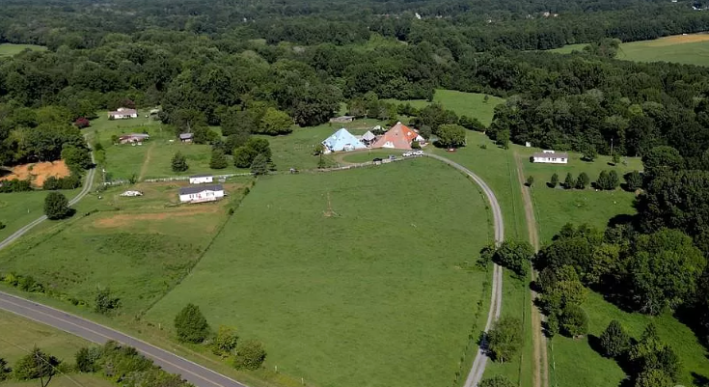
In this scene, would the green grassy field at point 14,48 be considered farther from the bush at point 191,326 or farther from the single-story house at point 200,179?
the bush at point 191,326

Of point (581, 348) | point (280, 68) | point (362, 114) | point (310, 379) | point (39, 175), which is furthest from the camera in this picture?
point (280, 68)

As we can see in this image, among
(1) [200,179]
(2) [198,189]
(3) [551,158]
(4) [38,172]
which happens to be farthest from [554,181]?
(4) [38,172]

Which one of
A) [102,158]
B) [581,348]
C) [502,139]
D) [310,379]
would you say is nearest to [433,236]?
[581,348]

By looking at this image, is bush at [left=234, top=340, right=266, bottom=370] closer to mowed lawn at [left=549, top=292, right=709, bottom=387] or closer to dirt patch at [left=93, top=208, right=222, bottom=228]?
mowed lawn at [left=549, top=292, right=709, bottom=387]

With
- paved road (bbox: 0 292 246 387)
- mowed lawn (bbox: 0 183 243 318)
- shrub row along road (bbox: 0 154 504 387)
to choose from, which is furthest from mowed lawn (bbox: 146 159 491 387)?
paved road (bbox: 0 292 246 387)

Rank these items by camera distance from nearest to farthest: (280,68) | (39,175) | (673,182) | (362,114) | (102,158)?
(673,182)
(39,175)
(102,158)
(362,114)
(280,68)

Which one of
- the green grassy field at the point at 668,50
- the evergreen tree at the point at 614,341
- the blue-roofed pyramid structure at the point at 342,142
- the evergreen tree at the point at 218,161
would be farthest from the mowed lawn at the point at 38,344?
the green grassy field at the point at 668,50

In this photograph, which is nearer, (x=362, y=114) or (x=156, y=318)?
(x=156, y=318)

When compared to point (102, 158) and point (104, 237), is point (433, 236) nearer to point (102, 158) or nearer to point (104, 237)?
point (104, 237)
